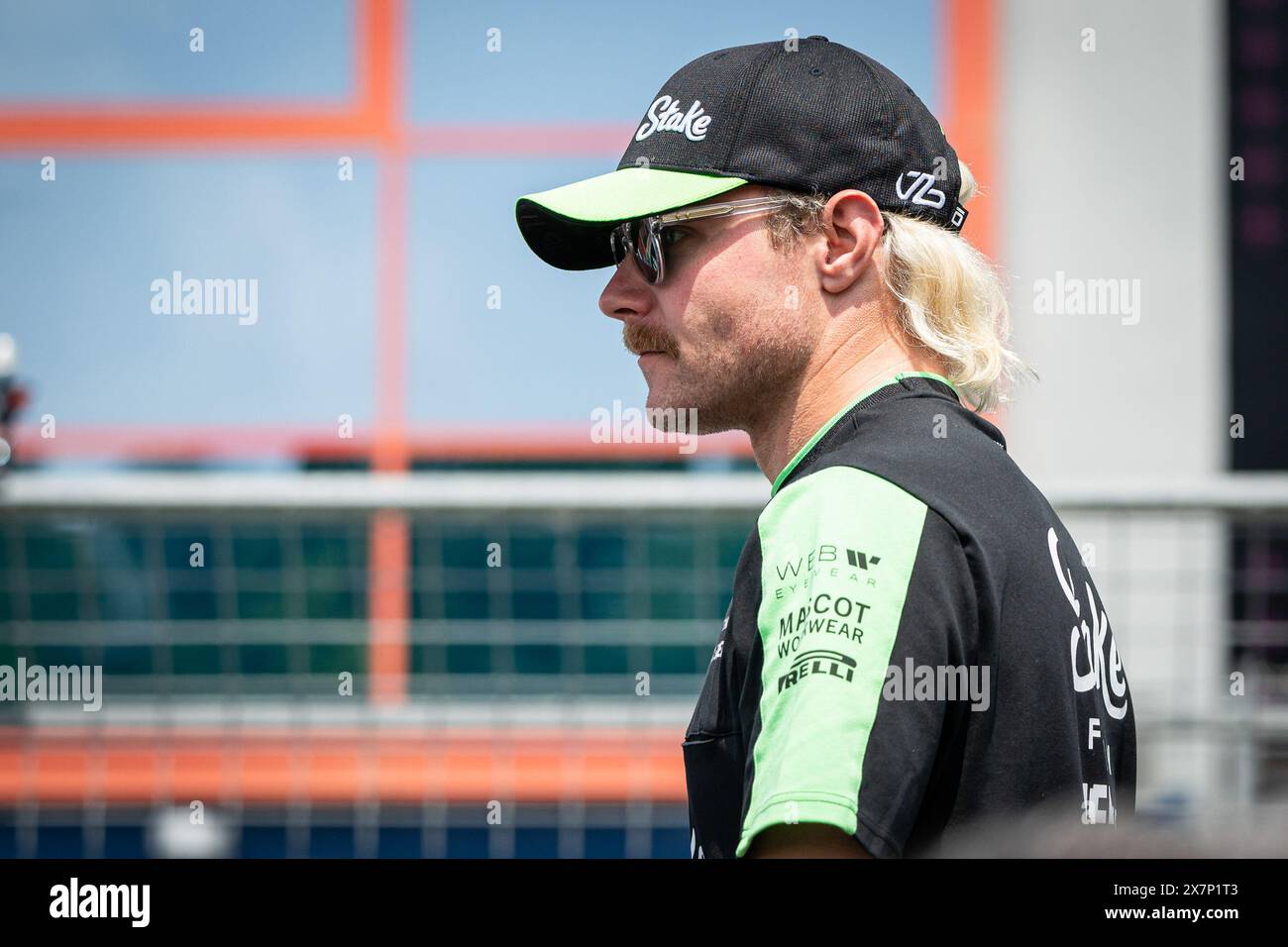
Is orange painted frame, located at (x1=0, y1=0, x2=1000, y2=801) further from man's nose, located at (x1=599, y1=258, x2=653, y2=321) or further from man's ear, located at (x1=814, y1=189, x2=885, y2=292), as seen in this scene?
man's ear, located at (x1=814, y1=189, x2=885, y2=292)

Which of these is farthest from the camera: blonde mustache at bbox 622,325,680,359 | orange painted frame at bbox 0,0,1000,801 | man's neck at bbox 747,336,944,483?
orange painted frame at bbox 0,0,1000,801

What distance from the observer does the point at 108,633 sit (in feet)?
11.3

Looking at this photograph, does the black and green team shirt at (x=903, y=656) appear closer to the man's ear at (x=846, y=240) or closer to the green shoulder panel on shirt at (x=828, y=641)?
the green shoulder panel on shirt at (x=828, y=641)

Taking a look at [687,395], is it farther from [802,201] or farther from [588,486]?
[588,486]

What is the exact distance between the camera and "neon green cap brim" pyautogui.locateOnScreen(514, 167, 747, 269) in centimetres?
150

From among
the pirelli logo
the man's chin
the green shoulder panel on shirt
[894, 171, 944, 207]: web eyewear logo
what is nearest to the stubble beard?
the man's chin

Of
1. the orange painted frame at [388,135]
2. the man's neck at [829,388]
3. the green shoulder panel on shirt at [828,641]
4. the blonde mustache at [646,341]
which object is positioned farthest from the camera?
the orange painted frame at [388,135]

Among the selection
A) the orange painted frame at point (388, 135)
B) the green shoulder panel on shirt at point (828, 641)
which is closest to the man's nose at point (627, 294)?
the green shoulder panel on shirt at point (828, 641)

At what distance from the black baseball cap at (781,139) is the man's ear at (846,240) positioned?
0.06 ft

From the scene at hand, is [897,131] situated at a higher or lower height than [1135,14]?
lower

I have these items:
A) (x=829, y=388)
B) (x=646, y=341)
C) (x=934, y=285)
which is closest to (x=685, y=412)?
(x=646, y=341)

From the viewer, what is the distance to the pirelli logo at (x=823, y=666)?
1.10 m
